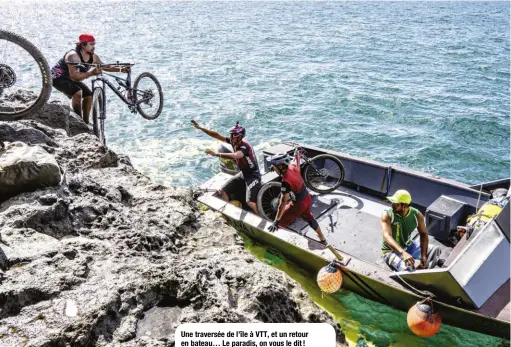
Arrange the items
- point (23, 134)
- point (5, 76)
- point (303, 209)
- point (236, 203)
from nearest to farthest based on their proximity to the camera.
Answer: point (5, 76) → point (23, 134) → point (303, 209) → point (236, 203)

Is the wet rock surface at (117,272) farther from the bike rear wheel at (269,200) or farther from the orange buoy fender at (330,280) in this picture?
the bike rear wheel at (269,200)

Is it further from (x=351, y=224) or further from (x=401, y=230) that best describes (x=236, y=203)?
(x=401, y=230)

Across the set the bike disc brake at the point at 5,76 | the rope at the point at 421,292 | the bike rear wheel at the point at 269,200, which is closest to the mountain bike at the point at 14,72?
the bike disc brake at the point at 5,76

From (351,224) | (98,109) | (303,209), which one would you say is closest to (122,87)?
(98,109)

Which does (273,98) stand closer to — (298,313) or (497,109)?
(497,109)

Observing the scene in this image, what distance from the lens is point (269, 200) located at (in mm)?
Answer: 10125

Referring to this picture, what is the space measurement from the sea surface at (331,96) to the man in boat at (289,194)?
2081 millimetres

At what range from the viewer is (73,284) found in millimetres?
4262

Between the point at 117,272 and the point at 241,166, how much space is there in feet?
17.6

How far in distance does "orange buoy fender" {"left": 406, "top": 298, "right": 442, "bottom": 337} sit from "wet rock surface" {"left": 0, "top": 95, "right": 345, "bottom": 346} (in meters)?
2.24

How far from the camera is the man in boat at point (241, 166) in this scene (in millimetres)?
9125

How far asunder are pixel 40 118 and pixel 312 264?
6.21 metres

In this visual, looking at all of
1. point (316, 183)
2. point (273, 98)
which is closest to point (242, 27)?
point (273, 98)

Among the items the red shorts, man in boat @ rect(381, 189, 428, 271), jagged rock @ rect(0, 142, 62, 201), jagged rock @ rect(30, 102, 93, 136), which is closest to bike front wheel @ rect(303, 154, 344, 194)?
the red shorts
